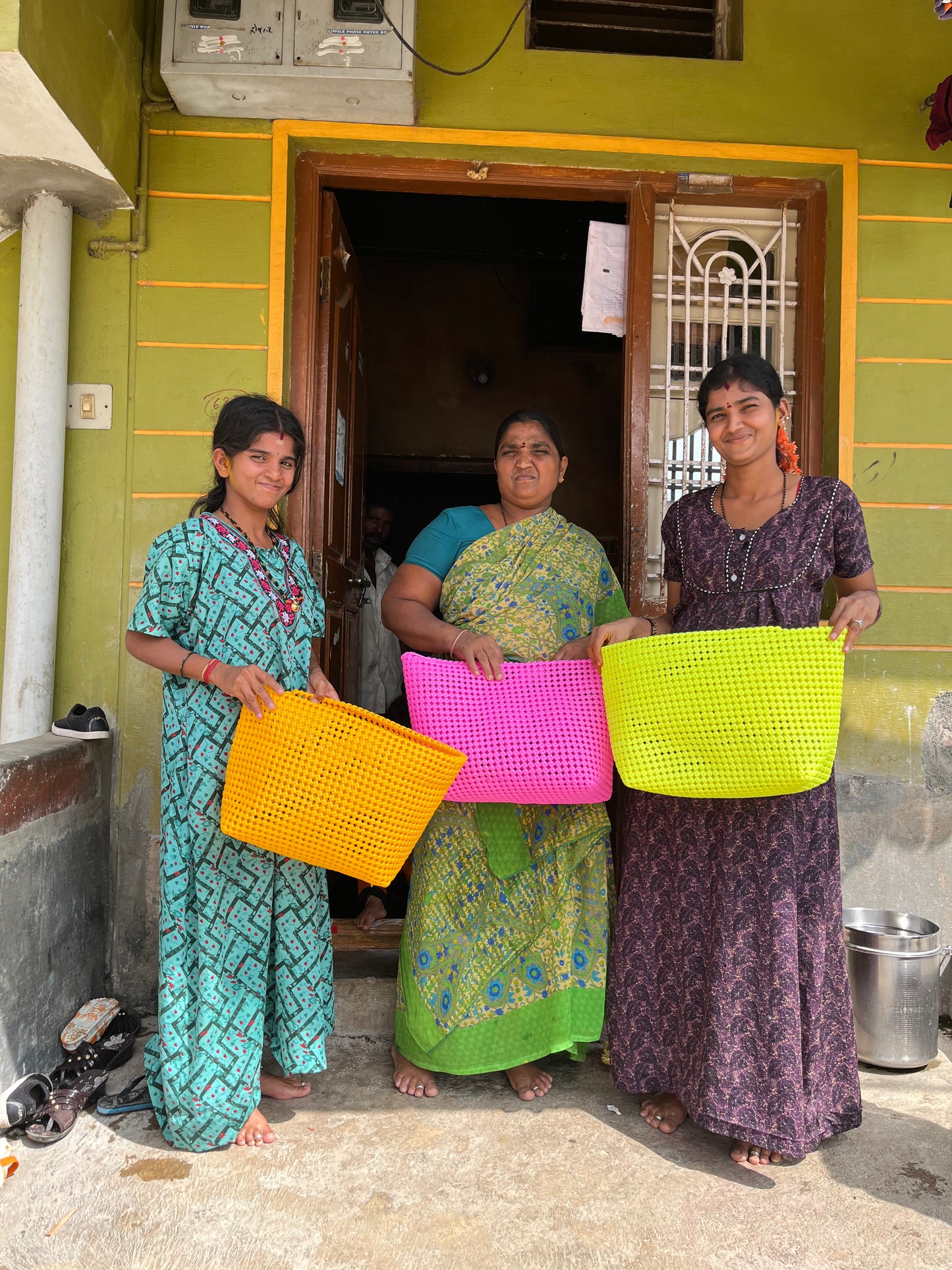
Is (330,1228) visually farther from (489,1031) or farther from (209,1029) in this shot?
(489,1031)

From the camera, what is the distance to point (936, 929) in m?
Answer: 2.69

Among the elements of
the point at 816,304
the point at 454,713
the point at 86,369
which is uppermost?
the point at 816,304

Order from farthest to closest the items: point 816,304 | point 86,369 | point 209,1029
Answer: point 816,304
point 86,369
point 209,1029

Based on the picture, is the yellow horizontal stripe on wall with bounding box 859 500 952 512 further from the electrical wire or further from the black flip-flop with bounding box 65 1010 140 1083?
the black flip-flop with bounding box 65 1010 140 1083

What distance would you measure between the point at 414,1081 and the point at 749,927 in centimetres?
96

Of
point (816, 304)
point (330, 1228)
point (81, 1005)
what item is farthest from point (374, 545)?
point (330, 1228)

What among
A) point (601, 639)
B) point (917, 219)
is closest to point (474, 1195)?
point (601, 639)

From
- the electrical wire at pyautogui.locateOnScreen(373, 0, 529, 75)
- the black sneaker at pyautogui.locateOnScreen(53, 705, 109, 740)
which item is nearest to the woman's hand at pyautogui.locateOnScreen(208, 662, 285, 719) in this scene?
the black sneaker at pyautogui.locateOnScreen(53, 705, 109, 740)

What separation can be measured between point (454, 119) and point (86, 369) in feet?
4.60

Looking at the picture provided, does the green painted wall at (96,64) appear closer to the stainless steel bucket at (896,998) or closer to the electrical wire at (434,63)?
the electrical wire at (434,63)

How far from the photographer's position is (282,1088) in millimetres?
2373

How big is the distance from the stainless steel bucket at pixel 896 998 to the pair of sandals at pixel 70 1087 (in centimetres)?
192

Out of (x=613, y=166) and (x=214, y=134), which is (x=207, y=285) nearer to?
(x=214, y=134)

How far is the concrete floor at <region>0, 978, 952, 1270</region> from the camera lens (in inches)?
70.4
